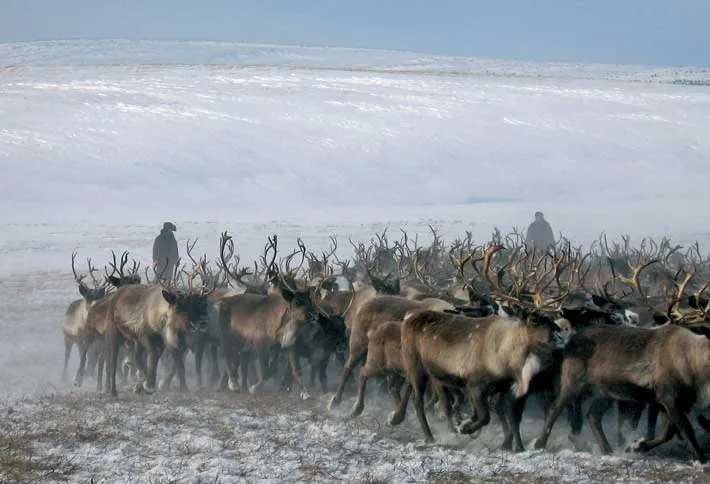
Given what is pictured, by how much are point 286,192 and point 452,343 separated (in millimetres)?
36488

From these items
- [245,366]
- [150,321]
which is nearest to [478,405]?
[245,366]

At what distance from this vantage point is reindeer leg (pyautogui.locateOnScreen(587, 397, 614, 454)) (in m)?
9.04

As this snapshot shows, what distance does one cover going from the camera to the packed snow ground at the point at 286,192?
881 centimetres

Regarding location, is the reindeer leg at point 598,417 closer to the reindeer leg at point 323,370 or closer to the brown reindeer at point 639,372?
the brown reindeer at point 639,372

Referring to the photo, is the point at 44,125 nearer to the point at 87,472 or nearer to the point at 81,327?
the point at 81,327

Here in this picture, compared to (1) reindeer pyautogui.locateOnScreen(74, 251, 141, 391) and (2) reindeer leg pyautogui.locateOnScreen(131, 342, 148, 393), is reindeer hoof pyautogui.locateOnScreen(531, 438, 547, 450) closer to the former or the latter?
(2) reindeer leg pyautogui.locateOnScreen(131, 342, 148, 393)

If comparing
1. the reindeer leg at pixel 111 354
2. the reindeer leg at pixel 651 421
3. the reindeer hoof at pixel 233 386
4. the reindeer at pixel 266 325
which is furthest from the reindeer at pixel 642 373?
the reindeer leg at pixel 111 354

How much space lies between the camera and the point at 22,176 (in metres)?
44.2

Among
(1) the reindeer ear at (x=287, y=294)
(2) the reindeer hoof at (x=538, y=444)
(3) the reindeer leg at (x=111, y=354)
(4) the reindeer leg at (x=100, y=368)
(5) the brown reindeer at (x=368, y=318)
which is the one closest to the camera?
(2) the reindeer hoof at (x=538, y=444)

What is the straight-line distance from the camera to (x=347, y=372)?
1127cm

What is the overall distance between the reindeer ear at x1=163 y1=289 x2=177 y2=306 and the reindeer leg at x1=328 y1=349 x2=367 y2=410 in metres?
2.74

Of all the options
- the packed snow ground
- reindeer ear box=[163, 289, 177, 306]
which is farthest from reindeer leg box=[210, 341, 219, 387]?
the packed snow ground

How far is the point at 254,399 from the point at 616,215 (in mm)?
31490

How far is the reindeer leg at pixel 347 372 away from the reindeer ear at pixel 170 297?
274 cm
